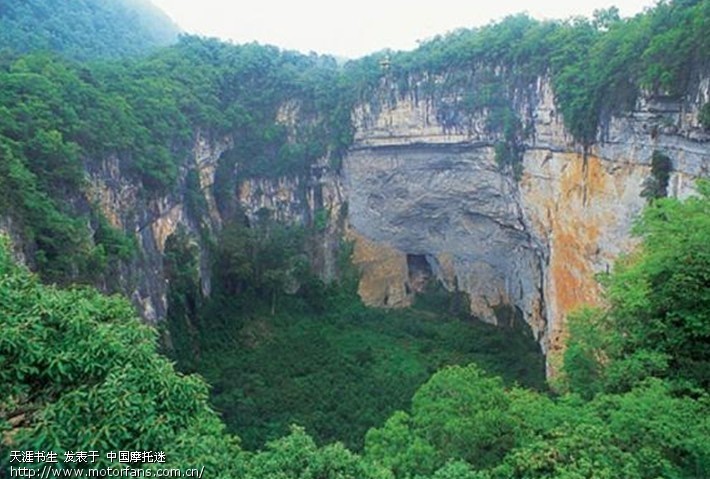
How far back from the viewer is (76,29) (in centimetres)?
3095

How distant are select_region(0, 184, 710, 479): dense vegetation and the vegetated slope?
63.5ft

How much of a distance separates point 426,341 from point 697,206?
13559mm

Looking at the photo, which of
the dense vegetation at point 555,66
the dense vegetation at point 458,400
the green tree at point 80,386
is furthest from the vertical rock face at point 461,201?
the green tree at point 80,386

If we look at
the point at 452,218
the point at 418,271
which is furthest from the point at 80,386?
the point at 418,271

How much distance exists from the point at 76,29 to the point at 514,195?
22748 mm

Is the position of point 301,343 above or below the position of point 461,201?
below

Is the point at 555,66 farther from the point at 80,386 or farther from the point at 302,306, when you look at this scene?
the point at 80,386

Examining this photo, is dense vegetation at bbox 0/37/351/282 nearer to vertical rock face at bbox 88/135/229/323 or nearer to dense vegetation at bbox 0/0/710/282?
dense vegetation at bbox 0/0/710/282

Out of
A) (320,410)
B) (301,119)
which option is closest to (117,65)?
(301,119)

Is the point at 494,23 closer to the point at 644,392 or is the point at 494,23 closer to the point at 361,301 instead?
the point at 361,301

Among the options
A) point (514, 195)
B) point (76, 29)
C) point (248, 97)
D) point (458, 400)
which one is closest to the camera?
point (458, 400)

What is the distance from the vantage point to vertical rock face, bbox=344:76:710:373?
1441cm

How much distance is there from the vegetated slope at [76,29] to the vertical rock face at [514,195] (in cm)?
1277

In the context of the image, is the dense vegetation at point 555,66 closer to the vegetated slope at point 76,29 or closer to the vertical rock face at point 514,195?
the vertical rock face at point 514,195
